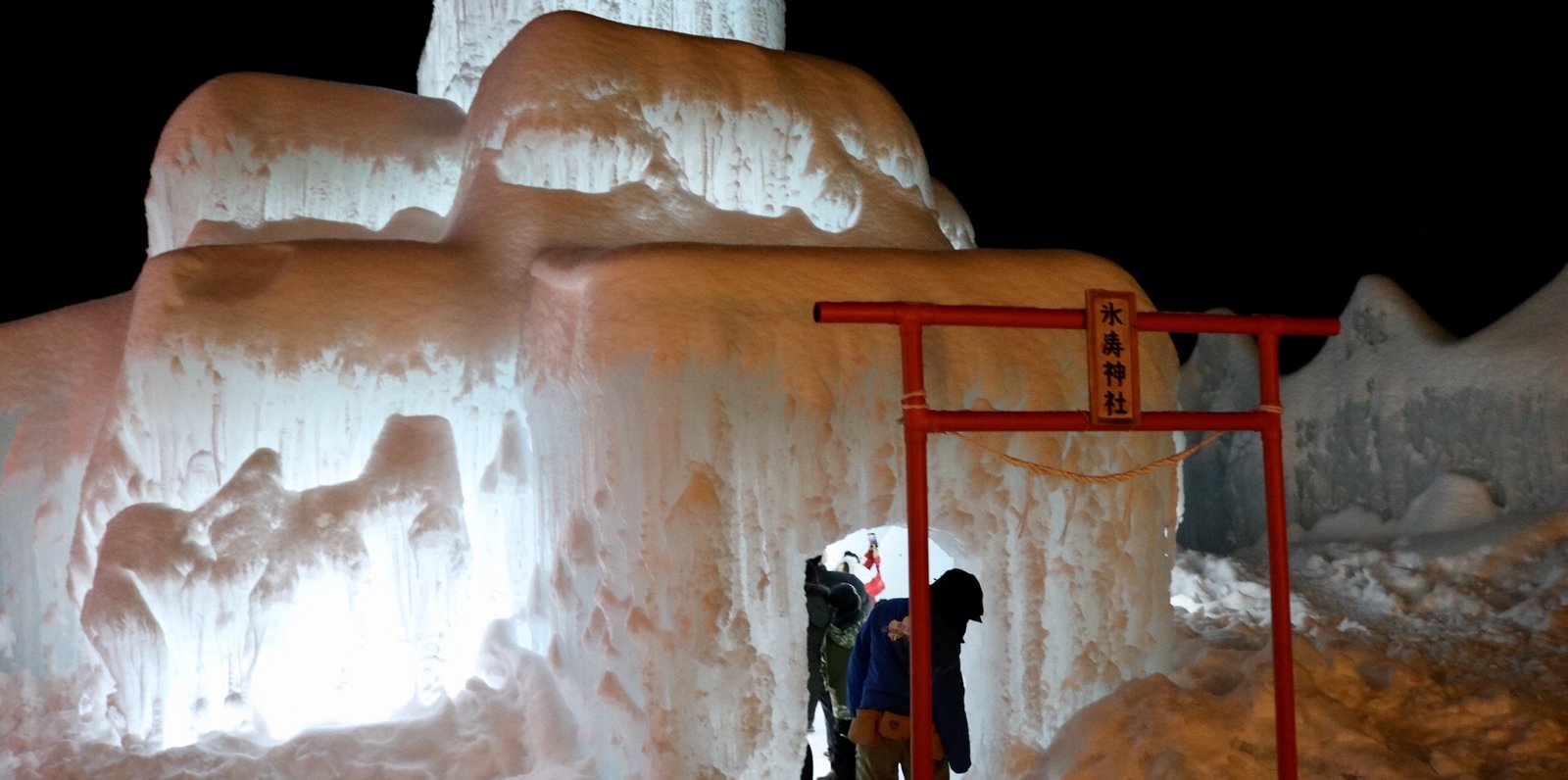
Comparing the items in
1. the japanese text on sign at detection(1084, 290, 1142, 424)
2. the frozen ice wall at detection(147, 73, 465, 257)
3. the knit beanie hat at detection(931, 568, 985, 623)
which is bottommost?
the knit beanie hat at detection(931, 568, 985, 623)

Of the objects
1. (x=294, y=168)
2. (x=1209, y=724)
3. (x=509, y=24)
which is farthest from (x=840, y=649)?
(x=509, y=24)

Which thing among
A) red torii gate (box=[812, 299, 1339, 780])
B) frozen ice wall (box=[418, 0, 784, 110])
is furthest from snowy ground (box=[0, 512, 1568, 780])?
frozen ice wall (box=[418, 0, 784, 110])

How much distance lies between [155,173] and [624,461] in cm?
646

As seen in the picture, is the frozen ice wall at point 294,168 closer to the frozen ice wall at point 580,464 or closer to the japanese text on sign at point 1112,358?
the frozen ice wall at point 580,464

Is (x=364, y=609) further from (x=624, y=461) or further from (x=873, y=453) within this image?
(x=873, y=453)

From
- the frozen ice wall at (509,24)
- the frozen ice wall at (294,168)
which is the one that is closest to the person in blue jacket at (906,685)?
the frozen ice wall at (294,168)

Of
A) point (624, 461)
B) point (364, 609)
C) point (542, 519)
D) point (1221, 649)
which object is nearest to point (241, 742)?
point (364, 609)

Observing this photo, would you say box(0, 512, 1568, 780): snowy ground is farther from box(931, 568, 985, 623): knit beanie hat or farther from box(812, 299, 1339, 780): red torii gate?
box(931, 568, 985, 623): knit beanie hat

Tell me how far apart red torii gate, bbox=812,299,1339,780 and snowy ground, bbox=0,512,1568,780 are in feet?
3.70

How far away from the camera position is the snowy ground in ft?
18.1

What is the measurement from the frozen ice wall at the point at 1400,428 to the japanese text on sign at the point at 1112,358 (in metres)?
7.35

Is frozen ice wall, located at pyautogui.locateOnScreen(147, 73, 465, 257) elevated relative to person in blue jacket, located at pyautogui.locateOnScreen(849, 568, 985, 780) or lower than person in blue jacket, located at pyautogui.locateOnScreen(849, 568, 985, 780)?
elevated

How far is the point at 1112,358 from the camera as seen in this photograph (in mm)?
4422

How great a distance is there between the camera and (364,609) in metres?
6.88
